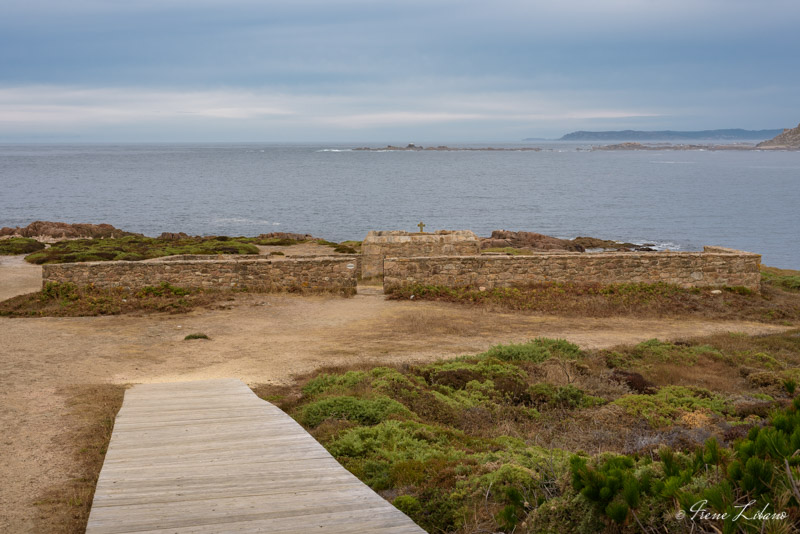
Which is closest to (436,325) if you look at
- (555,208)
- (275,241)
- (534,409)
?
(534,409)

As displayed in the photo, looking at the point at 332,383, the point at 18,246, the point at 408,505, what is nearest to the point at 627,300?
the point at 332,383

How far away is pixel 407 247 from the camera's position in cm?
2216

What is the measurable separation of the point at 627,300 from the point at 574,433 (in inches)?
412

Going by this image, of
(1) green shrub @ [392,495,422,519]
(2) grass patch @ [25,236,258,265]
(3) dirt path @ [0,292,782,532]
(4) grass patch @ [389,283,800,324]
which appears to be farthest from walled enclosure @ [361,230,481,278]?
(1) green shrub @ [392,495,422,519]

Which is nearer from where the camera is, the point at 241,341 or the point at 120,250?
the point at 241,341

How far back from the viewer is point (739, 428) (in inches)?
297

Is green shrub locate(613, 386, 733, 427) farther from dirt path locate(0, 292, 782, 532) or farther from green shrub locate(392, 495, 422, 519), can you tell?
green shrub locate(392, 495, 422, 519)

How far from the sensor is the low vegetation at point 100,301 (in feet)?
54.4

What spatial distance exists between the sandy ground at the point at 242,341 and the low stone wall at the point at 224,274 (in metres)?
0.79

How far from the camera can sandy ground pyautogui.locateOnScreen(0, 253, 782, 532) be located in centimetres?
977

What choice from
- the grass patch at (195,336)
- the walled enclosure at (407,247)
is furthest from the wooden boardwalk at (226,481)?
the walled enclosure at (407,247)

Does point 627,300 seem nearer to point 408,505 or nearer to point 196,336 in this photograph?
point 196,336

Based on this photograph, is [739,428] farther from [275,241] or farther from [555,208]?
[555,208]

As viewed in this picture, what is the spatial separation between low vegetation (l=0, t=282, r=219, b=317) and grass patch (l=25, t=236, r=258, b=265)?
8453mm
